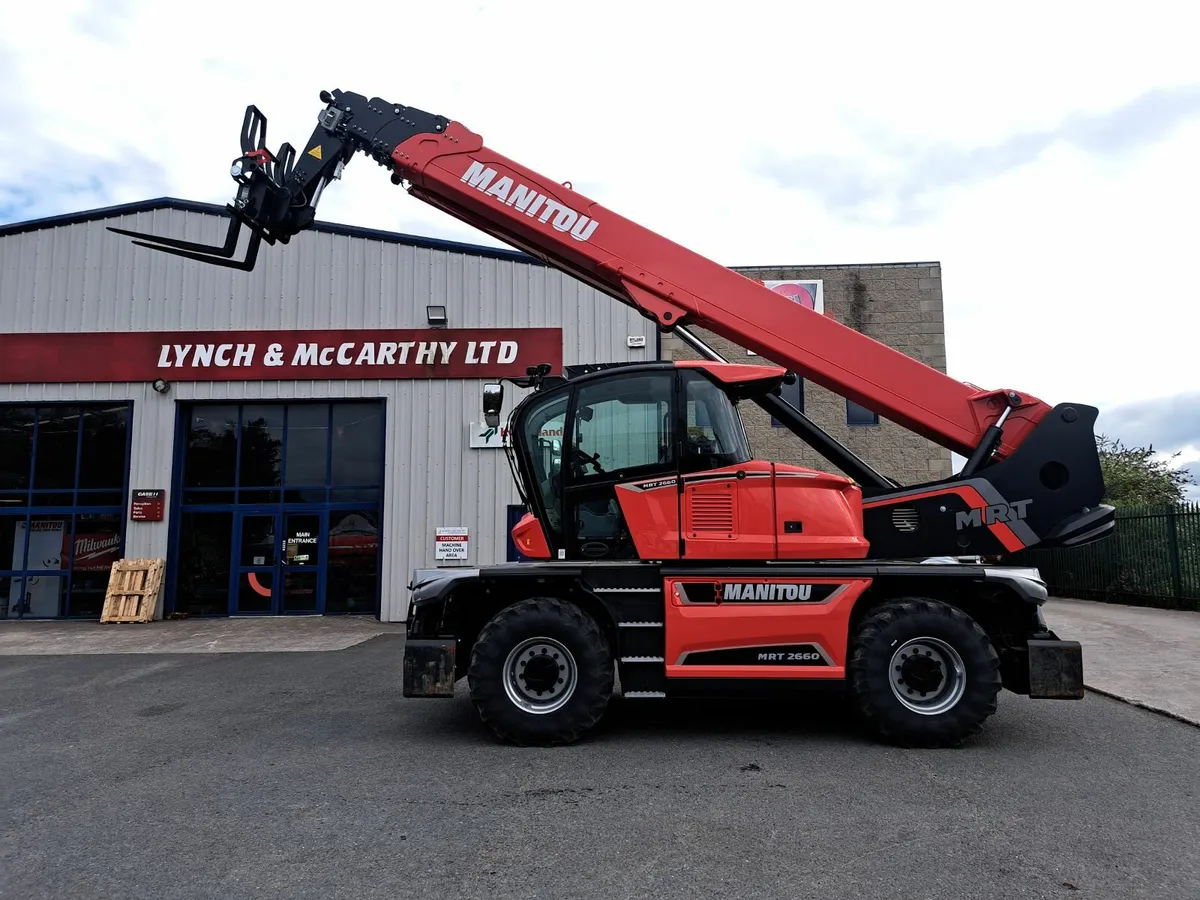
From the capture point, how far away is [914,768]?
496 centimetres

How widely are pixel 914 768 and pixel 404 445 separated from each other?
11.5 m

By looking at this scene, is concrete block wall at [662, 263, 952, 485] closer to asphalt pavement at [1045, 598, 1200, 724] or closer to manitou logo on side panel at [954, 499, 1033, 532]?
asphalt pavement at [1045, 598, 1200, 724]

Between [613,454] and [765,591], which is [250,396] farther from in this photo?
[765,591]

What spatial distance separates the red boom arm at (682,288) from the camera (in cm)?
632

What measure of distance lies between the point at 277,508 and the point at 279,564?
1.10 metres

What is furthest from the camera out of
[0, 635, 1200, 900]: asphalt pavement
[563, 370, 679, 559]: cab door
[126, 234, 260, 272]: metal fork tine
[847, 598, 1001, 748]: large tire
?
[126, 234, 260, 272]: metal fork tine

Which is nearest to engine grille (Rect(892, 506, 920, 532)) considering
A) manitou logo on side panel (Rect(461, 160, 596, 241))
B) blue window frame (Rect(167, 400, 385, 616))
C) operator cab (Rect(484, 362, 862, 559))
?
operator cab (Rect(484, 362, 862, 559))

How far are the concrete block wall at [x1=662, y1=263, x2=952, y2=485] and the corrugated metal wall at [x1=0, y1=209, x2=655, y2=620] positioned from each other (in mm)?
3967

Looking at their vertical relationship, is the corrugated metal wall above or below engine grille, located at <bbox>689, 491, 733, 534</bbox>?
above

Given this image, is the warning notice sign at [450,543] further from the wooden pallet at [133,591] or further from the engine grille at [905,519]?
the engine grille at [905,519]

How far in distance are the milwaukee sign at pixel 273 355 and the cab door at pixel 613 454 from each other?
28.5 feet

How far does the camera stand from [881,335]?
58.9 ft

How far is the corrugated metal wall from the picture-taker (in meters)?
14.5

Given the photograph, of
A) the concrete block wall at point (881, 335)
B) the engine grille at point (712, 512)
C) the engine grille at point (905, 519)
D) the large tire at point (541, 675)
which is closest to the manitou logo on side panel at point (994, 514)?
the engine grille at point (905, 519)
